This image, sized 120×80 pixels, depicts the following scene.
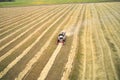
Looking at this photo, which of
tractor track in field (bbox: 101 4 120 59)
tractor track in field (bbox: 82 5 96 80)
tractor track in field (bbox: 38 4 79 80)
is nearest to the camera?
tractor track in field (bbox: 82 5 96 80)

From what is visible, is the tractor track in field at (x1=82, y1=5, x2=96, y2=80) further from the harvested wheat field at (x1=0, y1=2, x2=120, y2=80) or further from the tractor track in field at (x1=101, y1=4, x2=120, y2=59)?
the tractor track in field at (x1=101, y1=4, x2=120, y2=59)

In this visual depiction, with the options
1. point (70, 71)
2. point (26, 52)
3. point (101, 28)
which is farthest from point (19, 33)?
point (70, 71)

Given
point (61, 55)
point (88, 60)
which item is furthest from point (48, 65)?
point (88, 60)

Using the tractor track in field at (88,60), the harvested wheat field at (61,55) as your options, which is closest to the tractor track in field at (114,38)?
the harvested wheat field at (61,55)

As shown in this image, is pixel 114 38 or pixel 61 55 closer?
pixel 61 55

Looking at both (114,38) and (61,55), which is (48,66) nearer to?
(61,55)

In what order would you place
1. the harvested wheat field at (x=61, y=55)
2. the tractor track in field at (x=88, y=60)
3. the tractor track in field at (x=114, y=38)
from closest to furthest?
the tractor track in field at (x=88, y=60), the harvested wheat field at (x=61, y=55), the tractor track in field at (x=114, y=38)

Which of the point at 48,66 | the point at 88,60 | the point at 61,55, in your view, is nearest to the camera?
the point at 48,66

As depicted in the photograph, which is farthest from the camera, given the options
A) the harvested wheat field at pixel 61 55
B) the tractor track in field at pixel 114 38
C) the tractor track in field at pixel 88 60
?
the tractor track in field at pixel 114 38

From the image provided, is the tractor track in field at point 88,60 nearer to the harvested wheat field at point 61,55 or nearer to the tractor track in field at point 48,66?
the harvested wheat field at point 61,55

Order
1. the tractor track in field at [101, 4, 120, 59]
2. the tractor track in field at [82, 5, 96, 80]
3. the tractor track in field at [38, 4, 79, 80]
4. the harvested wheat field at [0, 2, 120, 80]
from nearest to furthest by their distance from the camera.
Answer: the tractor track in field at [82, 5, 96, 80] < the tractor track in field at [38, 4, 79, 80] < the harvested wheat field at [0, 2, 120, 80] < the tractor track in field at [101, 4, 120, 59]

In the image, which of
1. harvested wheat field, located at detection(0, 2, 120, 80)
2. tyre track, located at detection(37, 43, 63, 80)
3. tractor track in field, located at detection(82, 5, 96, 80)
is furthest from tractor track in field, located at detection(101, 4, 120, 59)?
tyre track, located at detection(37, 43, 63, 80)

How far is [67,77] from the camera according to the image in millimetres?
11219

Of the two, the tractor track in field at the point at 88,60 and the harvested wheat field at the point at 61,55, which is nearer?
the tractor track in field at the point at 88,60
